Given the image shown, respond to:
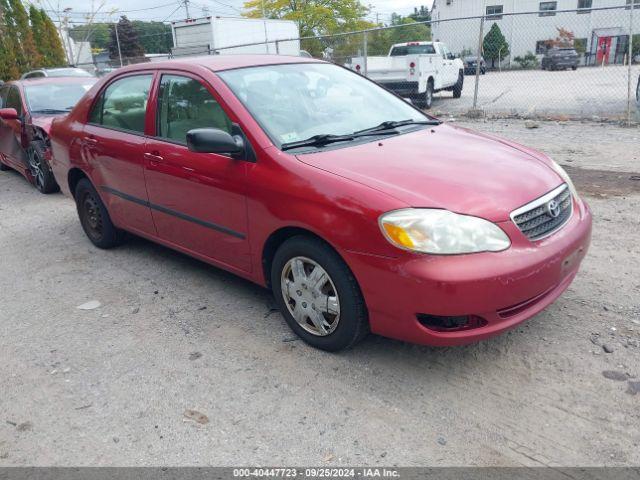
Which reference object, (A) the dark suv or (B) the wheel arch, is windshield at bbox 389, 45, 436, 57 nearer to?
(B) the wheel arch

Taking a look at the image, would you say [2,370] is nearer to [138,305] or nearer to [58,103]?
[138,305]

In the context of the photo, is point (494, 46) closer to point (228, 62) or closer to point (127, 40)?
point (228, 62)

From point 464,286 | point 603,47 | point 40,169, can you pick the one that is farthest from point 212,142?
point 603,47

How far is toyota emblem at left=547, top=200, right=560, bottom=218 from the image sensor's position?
313 cm

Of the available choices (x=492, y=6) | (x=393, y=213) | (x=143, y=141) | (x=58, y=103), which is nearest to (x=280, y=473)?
(x=393, y=213)

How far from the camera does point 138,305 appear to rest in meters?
4.22

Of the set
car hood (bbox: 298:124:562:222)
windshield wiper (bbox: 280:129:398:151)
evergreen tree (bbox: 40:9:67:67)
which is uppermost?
evergreen tree (bbox: 40:9:67:67)

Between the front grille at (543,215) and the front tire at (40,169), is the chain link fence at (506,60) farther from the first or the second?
the front grille at (543,215)

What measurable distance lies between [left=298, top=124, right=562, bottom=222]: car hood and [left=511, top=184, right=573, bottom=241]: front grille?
0.04 meters

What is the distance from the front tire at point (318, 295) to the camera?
307 cm

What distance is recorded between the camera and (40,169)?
7977mm

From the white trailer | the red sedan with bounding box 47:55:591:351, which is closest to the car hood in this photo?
the red sedan with bounding box 47:55:591:351

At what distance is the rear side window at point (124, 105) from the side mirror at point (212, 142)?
1185 millimetres

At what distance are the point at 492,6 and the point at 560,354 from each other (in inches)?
1940
